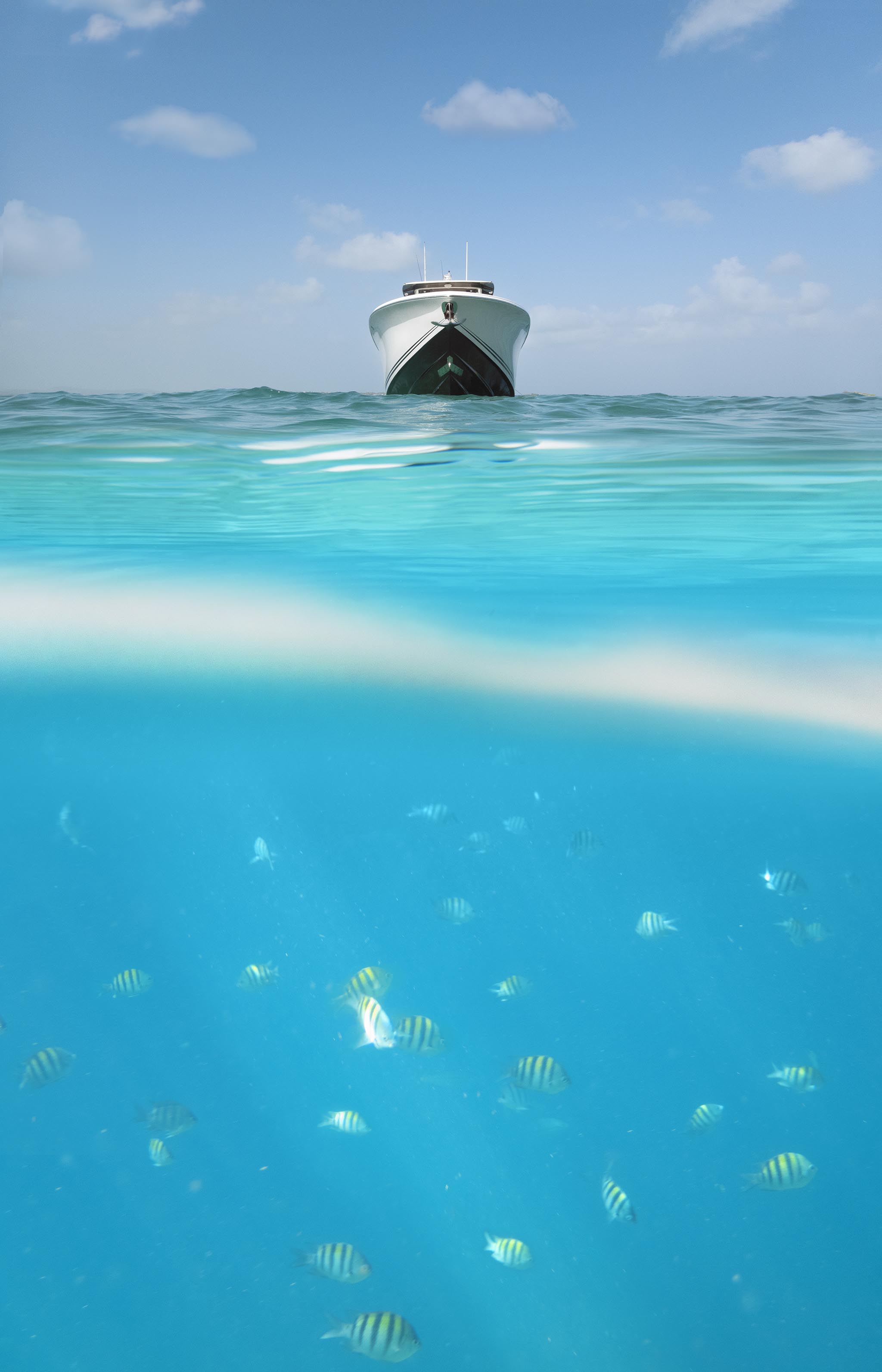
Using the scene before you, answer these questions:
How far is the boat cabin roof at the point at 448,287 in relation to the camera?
3247cm

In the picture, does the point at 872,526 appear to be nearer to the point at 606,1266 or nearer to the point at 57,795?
the point at 606,1266

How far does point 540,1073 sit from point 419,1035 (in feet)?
1.95

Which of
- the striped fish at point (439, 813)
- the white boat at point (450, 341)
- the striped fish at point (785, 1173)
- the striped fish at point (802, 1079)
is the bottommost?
the striped fish at point (785, 1173)

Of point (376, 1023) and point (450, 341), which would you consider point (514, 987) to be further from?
point (450, 341)

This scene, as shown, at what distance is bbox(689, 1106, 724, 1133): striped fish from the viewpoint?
14.4ft

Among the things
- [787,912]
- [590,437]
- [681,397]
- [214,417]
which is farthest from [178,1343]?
[681,397]

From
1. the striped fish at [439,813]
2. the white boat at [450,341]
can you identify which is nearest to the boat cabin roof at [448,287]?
the white boat at [450,341]

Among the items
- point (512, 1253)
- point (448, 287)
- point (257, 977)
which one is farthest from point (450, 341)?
point (512, 1253)

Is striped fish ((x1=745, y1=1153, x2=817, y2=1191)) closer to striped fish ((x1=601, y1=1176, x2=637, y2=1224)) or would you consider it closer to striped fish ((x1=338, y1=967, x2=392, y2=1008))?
striped fish ((x1=601, y1=1176, x2=637, y2=1224))

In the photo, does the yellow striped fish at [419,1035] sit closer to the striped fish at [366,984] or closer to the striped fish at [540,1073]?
the striped fish at [366,984]

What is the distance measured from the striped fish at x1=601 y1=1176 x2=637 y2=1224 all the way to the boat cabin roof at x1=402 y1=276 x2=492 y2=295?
30922mm

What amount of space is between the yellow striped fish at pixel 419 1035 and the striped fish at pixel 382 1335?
1.09m

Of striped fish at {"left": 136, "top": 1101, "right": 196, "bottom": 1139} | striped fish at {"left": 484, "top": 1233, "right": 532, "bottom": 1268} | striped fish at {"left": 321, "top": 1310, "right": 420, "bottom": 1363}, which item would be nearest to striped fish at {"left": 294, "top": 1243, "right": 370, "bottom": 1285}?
striped fish at {"left": 321, "top": 1310, "right": 420, "bottom": 1363}

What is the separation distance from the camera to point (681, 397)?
18891 millimetres
